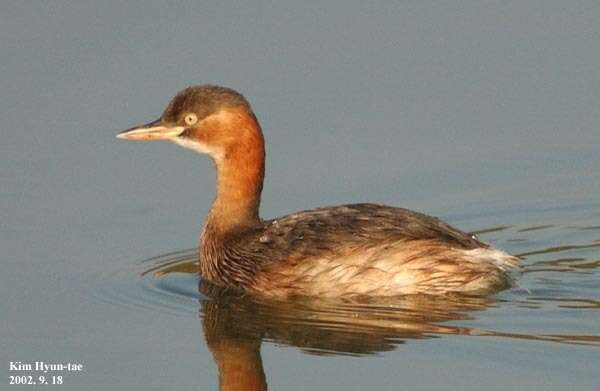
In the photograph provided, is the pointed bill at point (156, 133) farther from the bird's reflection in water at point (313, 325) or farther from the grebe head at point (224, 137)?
the bird's reflection in water at point (313, 325)

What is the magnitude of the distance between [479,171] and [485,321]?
3.14 metres

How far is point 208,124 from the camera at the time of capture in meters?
13.2

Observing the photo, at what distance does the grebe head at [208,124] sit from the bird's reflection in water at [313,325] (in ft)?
3.82

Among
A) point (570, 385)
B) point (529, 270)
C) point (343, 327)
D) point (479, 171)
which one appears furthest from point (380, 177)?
point (570, 385)

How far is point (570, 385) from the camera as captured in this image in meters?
10.5

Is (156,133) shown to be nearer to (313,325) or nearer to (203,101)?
(203,101)

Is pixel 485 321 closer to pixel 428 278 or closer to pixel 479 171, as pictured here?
pixel 428 278

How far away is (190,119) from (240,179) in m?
0.58

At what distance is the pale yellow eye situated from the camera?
13.2 m

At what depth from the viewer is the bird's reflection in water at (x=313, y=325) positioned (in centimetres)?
1150

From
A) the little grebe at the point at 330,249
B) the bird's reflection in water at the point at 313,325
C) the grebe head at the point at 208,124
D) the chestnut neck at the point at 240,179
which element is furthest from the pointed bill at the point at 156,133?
the bird's reflection in water at the point at 313,325

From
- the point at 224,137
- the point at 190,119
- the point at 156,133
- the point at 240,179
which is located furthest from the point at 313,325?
the point at 156,133

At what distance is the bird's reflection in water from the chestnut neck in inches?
26.7

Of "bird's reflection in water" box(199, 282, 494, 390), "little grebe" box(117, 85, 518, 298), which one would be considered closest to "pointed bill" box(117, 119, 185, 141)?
"little grebe" box(117, 85, 518, 298)
